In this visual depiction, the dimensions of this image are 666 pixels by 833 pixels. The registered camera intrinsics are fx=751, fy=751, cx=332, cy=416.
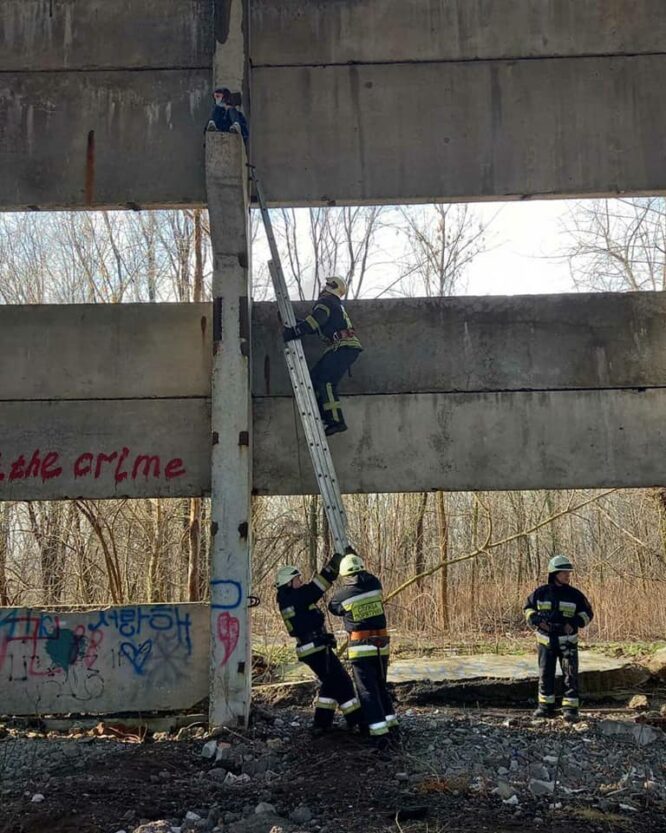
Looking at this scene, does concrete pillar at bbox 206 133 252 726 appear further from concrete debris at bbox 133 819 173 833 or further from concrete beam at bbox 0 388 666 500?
concrete debris at bbox 133 819 173 833

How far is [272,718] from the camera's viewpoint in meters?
6.79

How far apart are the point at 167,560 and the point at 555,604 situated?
427 inches

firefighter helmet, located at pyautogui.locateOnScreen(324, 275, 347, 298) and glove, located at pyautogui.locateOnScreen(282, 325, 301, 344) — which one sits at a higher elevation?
firefighter helmet, located at pyautogui.locateOnScreen(324, 275, 347, 298)

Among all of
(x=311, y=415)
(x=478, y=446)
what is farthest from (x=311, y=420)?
(x=478, y=446)

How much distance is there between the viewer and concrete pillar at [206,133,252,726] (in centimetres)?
639

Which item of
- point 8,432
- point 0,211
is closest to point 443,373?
point 8,432

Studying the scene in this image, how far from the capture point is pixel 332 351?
7.09m

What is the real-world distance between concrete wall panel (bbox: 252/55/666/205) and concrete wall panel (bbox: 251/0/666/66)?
0.13m

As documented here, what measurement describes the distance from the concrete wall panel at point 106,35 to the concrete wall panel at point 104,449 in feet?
11.5

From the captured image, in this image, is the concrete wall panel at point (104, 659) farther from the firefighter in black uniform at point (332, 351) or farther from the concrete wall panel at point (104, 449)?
the firefighter in black uniform at point (332, 351)

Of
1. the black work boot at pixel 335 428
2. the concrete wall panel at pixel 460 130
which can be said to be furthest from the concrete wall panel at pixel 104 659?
the concrete wall panel at pixel 460 130

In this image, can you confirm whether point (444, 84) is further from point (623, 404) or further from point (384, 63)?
point (623, 404)

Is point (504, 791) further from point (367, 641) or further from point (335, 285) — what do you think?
point (335, 285)

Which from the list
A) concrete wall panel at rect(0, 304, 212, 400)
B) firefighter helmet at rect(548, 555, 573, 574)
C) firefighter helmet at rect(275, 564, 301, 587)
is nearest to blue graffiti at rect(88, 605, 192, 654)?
firefighter helmet at rect(275, 564, 301, 587)
